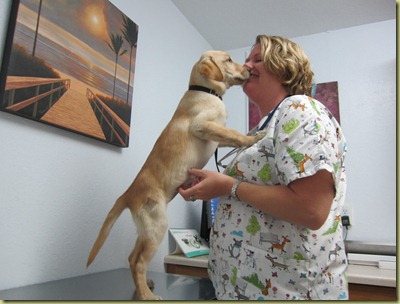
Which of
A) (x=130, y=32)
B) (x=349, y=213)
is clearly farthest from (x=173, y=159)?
(x=349, y=213)

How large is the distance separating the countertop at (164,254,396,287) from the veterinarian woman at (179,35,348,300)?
576 millimetres

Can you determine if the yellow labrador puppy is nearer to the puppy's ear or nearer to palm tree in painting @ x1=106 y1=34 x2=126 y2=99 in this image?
the puppy's ear

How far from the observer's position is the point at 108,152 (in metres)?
1.51

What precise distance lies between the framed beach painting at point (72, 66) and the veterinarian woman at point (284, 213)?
64 cm

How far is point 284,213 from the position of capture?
2.68 ft

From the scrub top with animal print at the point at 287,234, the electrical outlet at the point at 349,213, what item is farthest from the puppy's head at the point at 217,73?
the electrical outlet at the point at 349,213

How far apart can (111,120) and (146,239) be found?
652 mm

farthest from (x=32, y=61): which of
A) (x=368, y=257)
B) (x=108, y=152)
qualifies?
(x=368, y=257)

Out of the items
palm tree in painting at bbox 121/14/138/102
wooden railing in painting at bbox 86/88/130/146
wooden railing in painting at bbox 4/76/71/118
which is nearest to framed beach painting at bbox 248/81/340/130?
palm tree in painting at bbox 121/14/138/102

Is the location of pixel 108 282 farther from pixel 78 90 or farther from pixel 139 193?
pixel 78 90

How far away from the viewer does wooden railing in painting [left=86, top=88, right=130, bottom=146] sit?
1400 millimetres

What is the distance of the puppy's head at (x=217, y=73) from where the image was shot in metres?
1.29

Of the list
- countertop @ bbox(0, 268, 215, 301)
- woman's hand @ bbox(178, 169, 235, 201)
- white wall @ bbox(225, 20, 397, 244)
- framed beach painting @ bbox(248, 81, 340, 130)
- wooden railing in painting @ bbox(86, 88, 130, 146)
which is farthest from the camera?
framed beach painting @ bbox(248, 81, 340, 130)

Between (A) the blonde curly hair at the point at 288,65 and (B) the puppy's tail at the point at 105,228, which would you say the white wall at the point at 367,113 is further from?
(B) the puppy's tail at the point at 105,228
